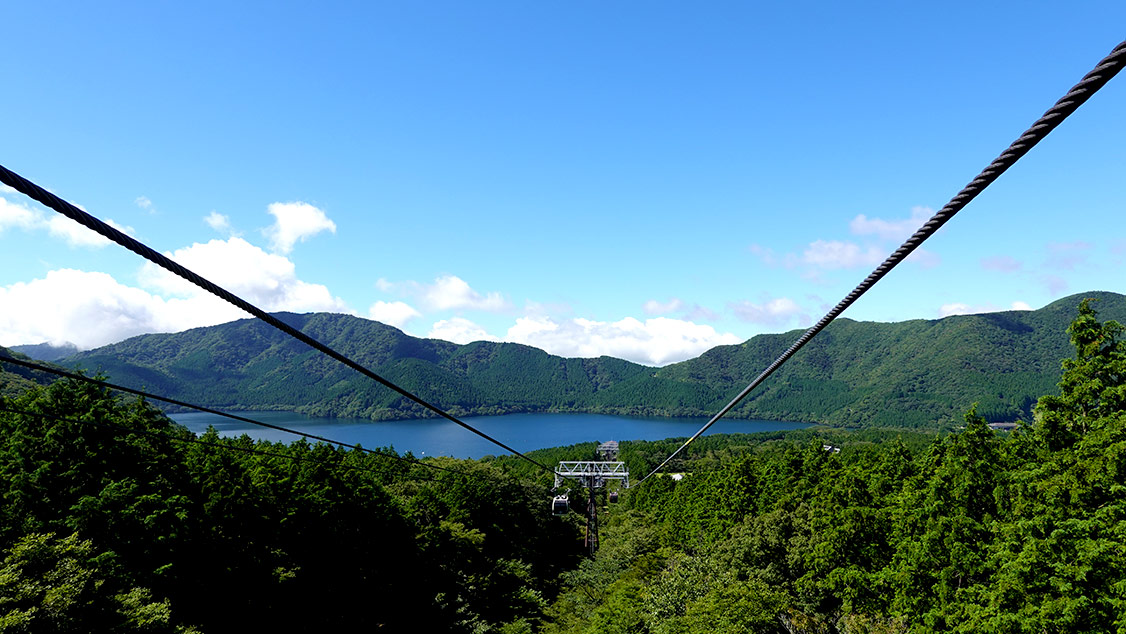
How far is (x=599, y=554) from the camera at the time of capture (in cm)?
3850

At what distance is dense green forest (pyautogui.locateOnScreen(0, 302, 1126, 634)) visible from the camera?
1288cm

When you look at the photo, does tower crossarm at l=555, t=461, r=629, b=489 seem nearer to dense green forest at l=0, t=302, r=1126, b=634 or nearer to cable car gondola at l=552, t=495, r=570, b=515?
cable car gondola at l=552, t=495, r=570, b=515

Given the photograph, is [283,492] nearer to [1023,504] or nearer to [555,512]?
[555,512]

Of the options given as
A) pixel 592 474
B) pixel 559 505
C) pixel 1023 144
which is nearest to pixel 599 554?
pixel 592 474

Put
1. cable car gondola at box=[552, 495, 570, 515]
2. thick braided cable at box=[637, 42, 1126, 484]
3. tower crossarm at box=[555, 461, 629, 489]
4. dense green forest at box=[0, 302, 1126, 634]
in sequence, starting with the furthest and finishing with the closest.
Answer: tower crossarm at box=[555, 461, 629, 489] → cable car gondola at box=[552, 495, 570, 515] → dense green forest at box=[0, 302, 1126, 634] → thick braided cable at box=[637, 42, 1126, 484]

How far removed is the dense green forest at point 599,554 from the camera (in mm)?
12875

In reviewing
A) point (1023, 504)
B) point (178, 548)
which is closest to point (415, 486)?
point (178, 548)

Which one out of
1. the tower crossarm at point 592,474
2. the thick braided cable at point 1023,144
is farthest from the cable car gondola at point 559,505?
the thick braided cable at point 1023,144

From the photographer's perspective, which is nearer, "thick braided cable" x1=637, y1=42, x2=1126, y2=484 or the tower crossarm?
"thick braided cable" x1=637, y1=42, x2=1126, y2=484

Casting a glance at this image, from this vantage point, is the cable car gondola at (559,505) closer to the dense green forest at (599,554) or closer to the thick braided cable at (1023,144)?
the dense green forest at (599,554)

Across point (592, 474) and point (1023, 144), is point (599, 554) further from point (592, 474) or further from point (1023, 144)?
point (1023, 144)

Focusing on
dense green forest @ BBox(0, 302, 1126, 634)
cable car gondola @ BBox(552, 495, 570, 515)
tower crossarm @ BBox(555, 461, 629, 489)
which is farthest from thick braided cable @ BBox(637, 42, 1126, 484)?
tower crossarm @ BBox(555, 461, 629, 489)

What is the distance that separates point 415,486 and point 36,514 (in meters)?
23.4

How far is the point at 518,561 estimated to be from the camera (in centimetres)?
3844
